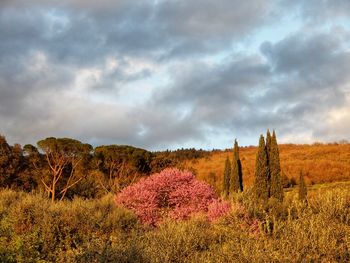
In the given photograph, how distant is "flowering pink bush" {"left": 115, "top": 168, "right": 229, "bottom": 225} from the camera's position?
17047mm

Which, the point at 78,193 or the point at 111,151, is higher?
the point at 111,151

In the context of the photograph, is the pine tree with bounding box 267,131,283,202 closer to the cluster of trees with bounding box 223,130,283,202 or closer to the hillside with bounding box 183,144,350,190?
the cluster of trees with bounding box 223,130,283,202

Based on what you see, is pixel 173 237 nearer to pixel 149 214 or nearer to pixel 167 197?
pixel 149 214

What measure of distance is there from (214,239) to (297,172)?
4315cm

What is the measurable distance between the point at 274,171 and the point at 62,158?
→ 1618cm

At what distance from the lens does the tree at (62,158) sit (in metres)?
35.1

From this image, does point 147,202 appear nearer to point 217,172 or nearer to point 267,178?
point 267,178

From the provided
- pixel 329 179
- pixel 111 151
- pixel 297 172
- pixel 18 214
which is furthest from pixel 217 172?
pixel 18 214

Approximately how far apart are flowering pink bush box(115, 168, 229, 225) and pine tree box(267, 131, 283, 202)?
13.0 m

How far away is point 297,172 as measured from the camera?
170 feet

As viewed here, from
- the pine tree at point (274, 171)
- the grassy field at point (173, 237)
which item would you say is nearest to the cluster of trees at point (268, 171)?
the pine tree at point (274, 171)

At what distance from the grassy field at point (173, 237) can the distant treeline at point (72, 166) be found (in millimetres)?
18631

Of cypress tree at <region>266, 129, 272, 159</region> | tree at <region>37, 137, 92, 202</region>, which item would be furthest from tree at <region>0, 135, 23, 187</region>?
cypress tree at <region>266, 129, 272, 159</region>

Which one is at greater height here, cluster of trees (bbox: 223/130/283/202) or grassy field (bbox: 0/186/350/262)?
cluster of trees (bbox: 223/130/283/202)
